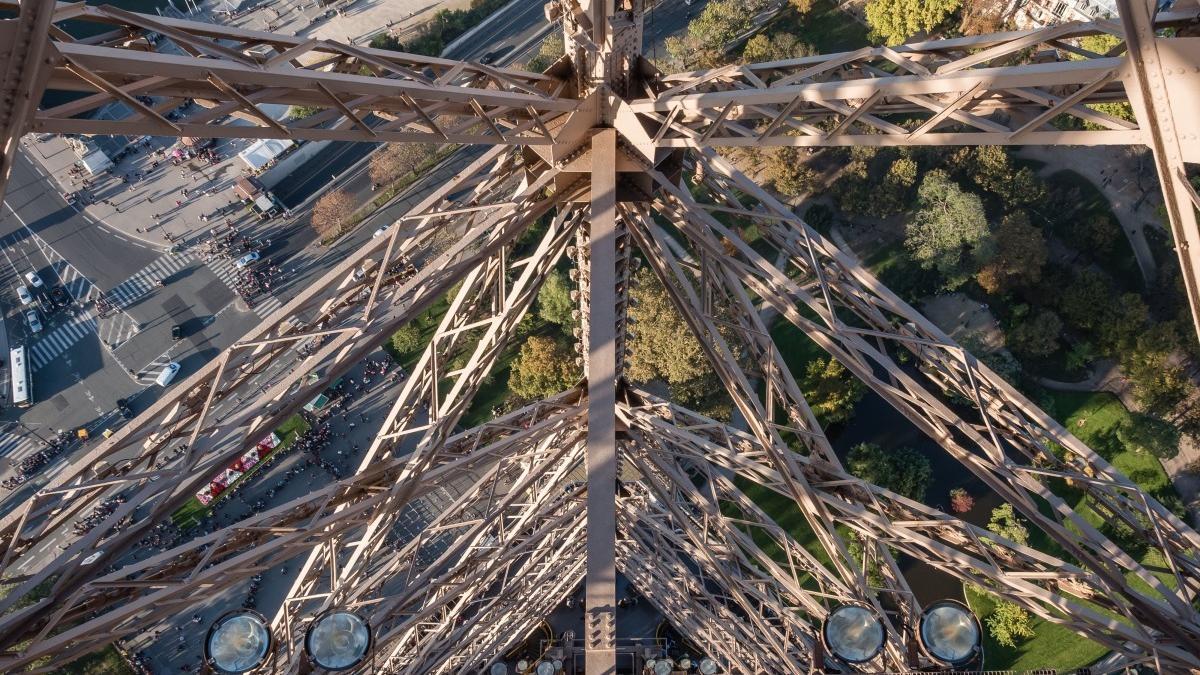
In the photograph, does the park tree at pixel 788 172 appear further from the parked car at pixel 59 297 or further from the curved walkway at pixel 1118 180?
the parked car at pixel 59 297

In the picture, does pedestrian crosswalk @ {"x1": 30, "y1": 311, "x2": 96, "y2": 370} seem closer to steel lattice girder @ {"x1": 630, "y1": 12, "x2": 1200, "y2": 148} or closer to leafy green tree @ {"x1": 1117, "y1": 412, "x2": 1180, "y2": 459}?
steel lattice girder @ {"x1": 630, "y1": 12, "x2": 1200, "y2": 148}

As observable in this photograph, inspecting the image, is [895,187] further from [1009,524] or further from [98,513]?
[98,513]

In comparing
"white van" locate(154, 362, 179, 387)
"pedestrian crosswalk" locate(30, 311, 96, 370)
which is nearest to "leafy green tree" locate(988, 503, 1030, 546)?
"white van" locate(154, 362, 179, 387)

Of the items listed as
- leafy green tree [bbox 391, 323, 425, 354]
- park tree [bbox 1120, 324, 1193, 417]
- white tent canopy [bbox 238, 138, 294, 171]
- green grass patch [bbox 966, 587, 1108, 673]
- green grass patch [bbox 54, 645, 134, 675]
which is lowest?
green grass patch [bbox 966, 587, 1108, 673]

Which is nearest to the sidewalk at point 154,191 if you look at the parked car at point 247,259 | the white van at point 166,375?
the parked car at point 247,259

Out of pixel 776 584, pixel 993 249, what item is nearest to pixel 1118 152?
pixel 993 249

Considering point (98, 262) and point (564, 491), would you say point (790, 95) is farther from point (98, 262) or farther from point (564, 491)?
point (98, 262)

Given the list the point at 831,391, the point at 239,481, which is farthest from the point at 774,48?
the point at 239,481
